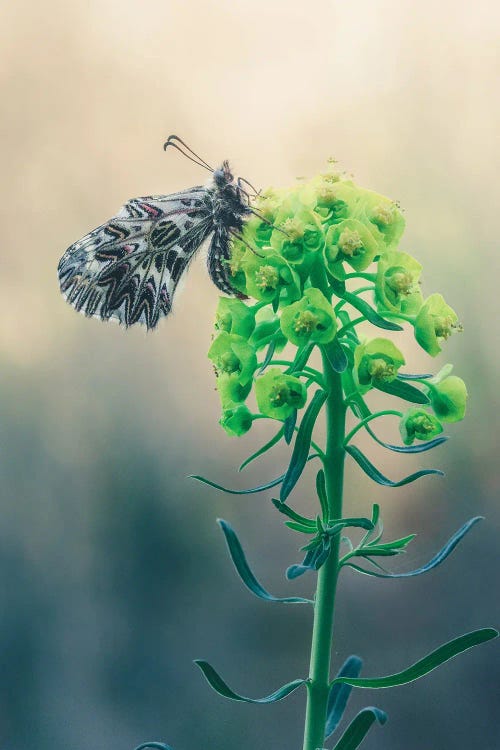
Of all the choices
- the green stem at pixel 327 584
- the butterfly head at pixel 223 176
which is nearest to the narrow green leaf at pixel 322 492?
the green stem at pixel 327 584

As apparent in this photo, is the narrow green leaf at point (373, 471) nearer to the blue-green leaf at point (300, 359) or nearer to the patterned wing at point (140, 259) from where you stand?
the blue-green leaf at point (300, 359)

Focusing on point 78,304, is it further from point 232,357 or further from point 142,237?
point 232,357

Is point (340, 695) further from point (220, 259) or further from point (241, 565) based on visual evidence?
point (220, 259)

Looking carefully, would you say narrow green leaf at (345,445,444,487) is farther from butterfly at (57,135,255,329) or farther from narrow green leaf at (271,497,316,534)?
butterfly at (57,135,255,329)

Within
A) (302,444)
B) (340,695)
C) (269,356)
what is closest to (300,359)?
(269,356)

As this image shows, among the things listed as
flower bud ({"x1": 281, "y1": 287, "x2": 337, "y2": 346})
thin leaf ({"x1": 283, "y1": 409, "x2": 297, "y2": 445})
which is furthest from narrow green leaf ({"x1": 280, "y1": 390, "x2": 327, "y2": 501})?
flower bud ({"x1": 281, "y1": 287, "x2": 337, "y2": 346})

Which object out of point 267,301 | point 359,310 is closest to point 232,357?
point 267,301

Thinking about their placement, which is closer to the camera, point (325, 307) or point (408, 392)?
point (325, 307)
